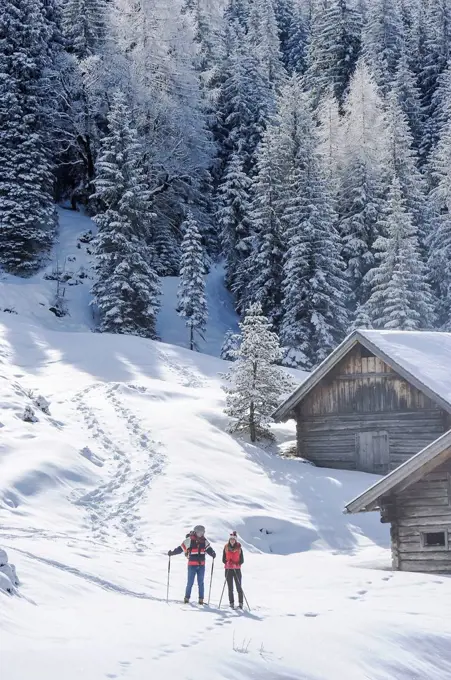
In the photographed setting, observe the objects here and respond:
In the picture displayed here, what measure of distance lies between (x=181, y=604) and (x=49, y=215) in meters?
40.1

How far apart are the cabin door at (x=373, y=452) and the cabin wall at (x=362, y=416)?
37 millimetres

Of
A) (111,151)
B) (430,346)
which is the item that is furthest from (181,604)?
(111,151)

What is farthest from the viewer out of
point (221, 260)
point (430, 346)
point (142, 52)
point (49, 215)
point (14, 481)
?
point (221, 260)

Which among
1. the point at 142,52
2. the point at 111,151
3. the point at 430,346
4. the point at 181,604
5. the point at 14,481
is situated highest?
the point at 142,52

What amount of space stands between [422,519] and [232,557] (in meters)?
5.10

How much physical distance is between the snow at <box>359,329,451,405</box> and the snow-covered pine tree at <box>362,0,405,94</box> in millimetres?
49769

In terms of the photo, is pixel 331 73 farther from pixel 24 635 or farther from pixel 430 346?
pixel 24 635

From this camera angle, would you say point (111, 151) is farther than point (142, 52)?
No

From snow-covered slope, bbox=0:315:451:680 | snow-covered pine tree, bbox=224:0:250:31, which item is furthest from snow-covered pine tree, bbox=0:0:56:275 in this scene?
snow-covered pine tree, bbox=224:0:250:31

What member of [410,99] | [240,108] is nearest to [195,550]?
[240,108]

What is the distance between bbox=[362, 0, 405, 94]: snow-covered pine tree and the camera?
73.0 meters

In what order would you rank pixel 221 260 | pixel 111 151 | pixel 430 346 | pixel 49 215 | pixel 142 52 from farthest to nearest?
pixel 221 260 < pixel 142 52 < pixel 49 215 < pixel 111 151 < pixel 430 346

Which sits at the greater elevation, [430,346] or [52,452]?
[430,346]

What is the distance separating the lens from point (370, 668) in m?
9.49
